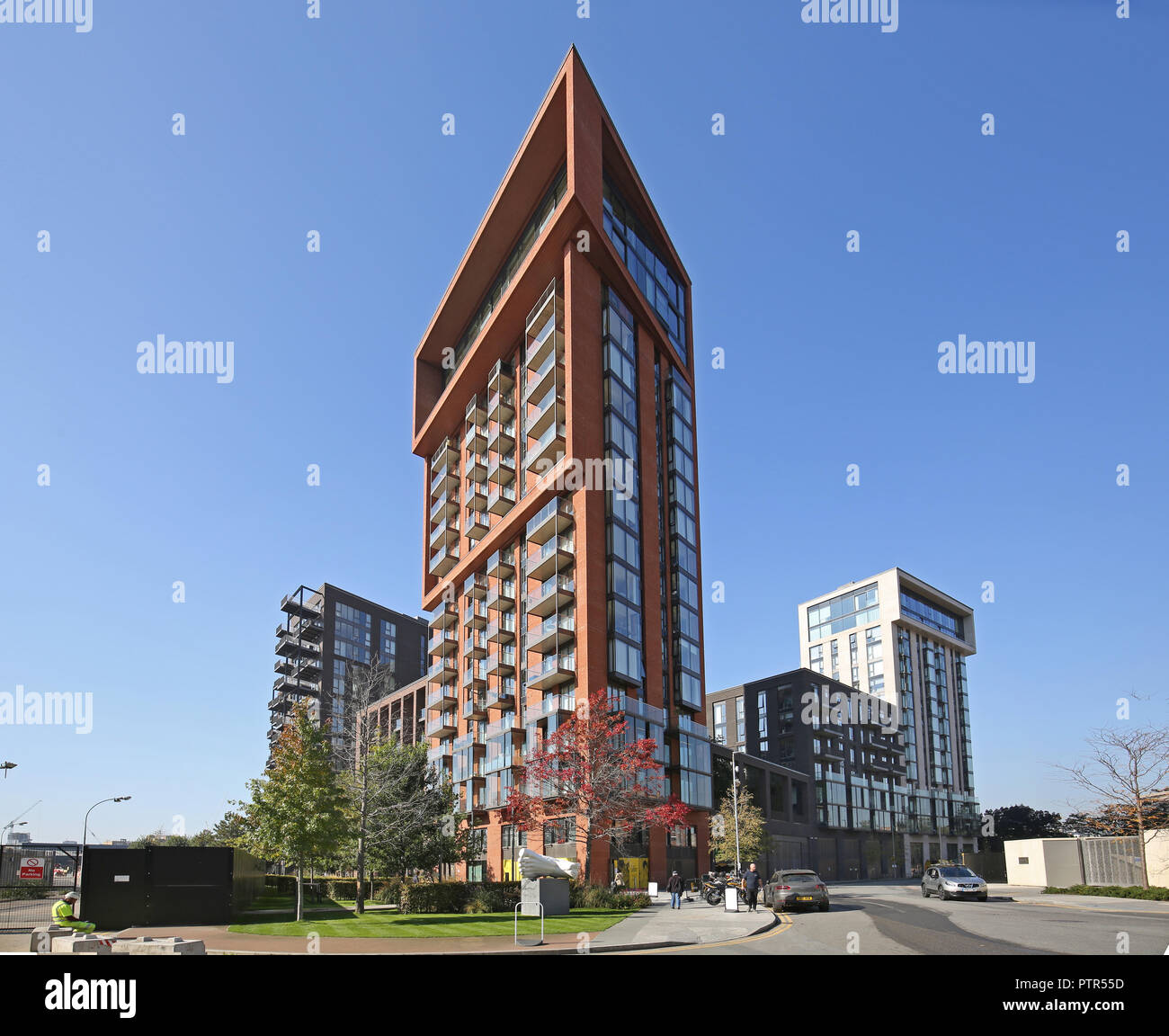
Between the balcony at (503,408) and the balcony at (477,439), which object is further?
the balcony at (477,439)

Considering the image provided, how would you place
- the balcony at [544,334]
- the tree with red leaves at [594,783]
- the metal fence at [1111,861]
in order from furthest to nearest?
the balcony at [544,334]
the metal fence at [1111,861]
the tree with red leaves at [594,783]

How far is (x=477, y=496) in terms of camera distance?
7506cm

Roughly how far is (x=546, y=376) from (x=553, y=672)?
20.2 metres

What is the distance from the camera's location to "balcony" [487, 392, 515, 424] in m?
71.6

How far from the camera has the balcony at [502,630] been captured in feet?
220

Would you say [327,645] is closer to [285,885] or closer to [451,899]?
[285,885]

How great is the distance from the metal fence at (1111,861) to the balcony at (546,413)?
1544 inches

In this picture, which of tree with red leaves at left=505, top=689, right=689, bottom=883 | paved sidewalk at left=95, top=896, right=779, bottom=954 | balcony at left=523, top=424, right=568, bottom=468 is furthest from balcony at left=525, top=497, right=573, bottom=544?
paved sidewalk at left=95, top=896, right=779, bottom=954

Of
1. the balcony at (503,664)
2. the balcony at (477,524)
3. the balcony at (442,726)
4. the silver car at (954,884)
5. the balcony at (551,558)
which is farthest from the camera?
the balcony at (442,726)

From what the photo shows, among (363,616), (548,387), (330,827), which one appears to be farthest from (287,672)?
(330,827)

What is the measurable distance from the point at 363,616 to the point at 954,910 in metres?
108

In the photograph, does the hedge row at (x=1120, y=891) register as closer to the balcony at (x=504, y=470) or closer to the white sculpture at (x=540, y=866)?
the white sculpture at (x=540, y=866)

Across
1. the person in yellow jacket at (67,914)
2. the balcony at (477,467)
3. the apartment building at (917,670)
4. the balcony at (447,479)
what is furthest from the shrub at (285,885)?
the apartment building at (917,670)
